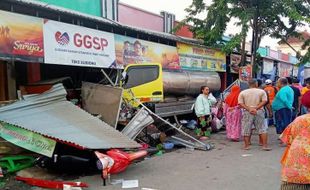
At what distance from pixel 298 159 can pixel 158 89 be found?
736 cm

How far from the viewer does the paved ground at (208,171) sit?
584 cm

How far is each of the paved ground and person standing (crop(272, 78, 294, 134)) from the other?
2.85 ft

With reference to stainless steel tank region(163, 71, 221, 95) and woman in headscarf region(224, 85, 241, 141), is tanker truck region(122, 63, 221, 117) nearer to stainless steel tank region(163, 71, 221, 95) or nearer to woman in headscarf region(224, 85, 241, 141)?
stainless steel tank region(163, 71, 221, 95)

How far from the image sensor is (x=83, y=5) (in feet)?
42.5

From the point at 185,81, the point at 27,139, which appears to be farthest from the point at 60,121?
the point at 185,81

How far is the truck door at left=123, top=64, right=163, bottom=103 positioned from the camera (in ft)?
34.0

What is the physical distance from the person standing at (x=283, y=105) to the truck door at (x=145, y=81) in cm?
297

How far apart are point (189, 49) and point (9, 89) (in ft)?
21.6

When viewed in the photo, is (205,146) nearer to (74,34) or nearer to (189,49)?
(74,34)

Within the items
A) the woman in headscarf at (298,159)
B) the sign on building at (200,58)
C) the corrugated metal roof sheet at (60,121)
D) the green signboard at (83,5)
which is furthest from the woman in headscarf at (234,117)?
the woman in headscarf at (298,159)

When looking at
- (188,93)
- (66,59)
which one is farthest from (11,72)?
(188,93)

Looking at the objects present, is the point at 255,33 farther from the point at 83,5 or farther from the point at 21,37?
the point at 21,37

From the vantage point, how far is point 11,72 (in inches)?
412

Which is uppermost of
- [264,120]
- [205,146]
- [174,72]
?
[174,72]
